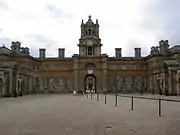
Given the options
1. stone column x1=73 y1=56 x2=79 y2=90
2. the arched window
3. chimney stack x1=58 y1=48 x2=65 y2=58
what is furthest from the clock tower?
chimney stack x1=58 y1=48 x2=65 y2=58

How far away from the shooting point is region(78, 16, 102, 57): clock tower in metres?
78.1

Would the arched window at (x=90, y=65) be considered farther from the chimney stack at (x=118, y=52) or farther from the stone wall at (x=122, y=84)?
the chimney stack at (x=118, y=52)

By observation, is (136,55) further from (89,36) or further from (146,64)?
(89,36)

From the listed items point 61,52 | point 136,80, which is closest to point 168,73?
point 136,80

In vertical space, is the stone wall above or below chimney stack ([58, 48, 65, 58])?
below

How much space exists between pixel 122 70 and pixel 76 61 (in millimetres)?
13512

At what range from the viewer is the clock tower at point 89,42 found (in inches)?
3073

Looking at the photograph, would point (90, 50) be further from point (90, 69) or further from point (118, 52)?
point (118, 52)

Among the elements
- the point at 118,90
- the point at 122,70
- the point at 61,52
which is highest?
the point at 61,52

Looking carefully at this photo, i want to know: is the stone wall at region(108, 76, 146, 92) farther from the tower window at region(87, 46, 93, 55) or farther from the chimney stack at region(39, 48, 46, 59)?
the chimney stack at region(39, 48, 46, 59)

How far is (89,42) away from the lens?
256ft

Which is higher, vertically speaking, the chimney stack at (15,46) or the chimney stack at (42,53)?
the chimney stack at (15,46)

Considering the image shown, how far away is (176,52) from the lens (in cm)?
6531

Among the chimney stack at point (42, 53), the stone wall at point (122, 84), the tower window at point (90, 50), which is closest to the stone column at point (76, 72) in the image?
the tower window at point (90, 50)
